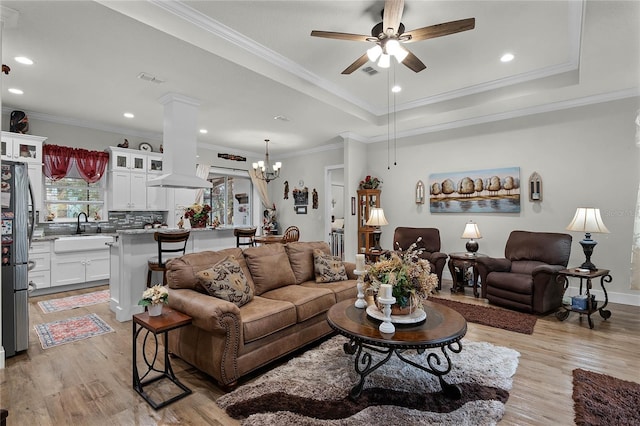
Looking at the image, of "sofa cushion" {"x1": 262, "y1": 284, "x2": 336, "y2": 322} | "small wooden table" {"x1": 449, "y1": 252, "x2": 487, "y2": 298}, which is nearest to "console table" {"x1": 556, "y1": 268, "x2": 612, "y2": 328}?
"small wooden table" {"x1": 449, "y1": 252, "x2": 487, "y2": 298}

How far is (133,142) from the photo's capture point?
6.38m

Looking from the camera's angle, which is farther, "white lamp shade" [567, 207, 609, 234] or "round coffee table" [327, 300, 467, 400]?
"white lamp shade" [567, 207, 609, 234]

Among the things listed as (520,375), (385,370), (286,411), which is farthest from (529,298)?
(286,411)

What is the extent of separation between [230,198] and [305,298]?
6.32 metres

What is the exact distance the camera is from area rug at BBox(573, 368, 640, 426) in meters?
1.98

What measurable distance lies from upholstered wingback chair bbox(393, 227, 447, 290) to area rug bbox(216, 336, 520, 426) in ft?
8.12

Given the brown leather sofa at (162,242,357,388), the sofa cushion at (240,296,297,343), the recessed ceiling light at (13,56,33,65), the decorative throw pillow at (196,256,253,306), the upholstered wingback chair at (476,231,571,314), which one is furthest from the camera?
the upholstered wingback chair at (476,231,571,314)

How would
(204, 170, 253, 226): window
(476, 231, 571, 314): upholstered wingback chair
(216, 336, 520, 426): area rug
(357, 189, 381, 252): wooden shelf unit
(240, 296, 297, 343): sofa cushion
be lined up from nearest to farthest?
(216, 336, 520, 426): area rug, (240, 296, 297, 343): sofa cushion, (476, 231, 571, 314): upholstered wingback chair, (357, 189, 381, 252): wooden shelf unit, (204, 170, 253, 226): window

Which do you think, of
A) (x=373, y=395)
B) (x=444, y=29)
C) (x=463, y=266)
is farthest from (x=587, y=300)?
(x=444, y=29)

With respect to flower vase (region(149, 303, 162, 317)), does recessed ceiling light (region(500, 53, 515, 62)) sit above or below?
above

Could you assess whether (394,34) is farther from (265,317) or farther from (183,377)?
(183,377)

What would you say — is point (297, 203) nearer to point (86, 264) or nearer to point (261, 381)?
point (86, 264)

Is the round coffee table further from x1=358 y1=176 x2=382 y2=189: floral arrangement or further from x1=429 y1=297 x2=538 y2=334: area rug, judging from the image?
x1=358 y1=176 x2=382 y2=189: floral arrangement

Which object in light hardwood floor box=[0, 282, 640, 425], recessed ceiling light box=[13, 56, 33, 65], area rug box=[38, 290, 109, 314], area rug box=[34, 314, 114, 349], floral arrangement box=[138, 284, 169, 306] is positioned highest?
recessed ceiling light box=[13, 56, 33, 65]
